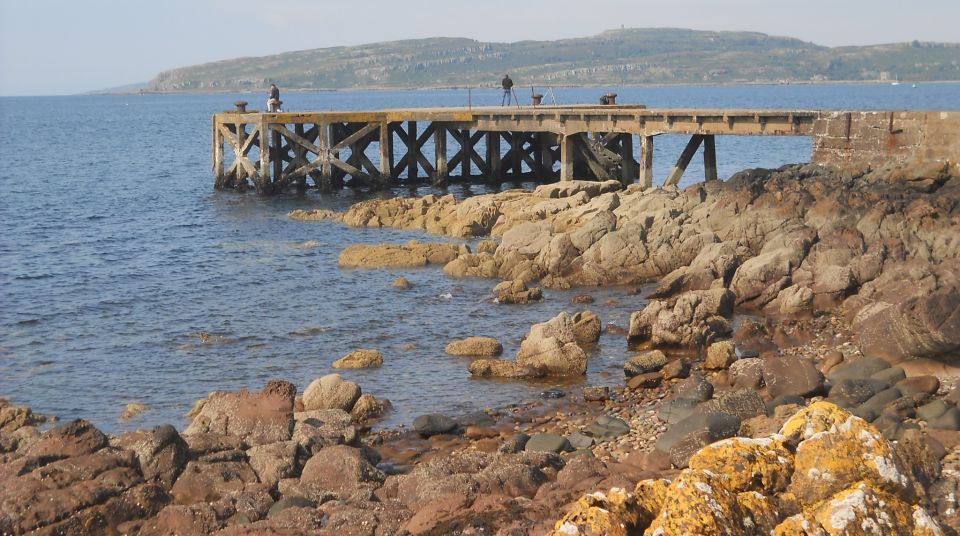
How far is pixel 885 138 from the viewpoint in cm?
2598

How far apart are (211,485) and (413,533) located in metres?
3.38

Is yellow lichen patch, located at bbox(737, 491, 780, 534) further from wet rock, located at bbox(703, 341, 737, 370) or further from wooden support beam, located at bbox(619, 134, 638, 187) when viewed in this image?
wooden support beam, located at bbox(619, 134, 638, 187)

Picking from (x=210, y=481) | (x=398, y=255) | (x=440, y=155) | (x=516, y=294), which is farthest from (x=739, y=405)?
(x=440, y=155)

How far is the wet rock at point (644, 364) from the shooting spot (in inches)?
702

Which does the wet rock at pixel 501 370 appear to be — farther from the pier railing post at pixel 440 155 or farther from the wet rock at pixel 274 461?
the pier railing post at pixel 440 155

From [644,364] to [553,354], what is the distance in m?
1.48

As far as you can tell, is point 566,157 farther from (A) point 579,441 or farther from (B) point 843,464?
(B) point 843,464

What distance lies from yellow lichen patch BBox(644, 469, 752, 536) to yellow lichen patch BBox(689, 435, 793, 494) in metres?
0.42

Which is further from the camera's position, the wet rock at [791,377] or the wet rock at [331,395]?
the wet rock at [331,395]

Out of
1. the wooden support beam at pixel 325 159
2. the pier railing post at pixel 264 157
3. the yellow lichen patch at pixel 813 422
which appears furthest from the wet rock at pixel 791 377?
the pier railing post at pixel 264 157

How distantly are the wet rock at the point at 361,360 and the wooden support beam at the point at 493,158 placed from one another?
24.0 meters

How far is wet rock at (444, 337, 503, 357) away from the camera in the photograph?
1953 cm

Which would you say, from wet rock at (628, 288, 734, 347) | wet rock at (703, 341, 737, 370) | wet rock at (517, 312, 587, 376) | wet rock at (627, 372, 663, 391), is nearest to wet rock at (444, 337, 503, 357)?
wet rock at (517, 312, 587, 376)

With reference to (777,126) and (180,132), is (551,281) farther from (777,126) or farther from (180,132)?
(180,132)
